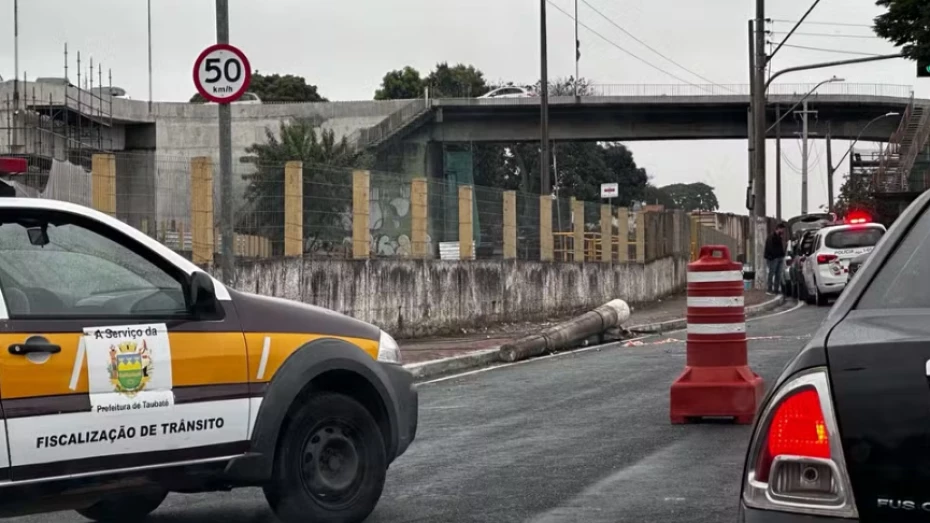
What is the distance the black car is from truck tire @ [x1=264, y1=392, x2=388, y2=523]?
3247 millimetres

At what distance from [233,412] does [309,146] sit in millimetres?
52255

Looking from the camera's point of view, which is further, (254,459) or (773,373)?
(773,373)

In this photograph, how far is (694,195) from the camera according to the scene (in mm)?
175250

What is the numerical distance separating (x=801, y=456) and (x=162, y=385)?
3.31 m

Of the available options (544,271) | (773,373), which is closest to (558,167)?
(544,271)

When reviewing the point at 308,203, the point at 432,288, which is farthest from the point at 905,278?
the point at 432,288

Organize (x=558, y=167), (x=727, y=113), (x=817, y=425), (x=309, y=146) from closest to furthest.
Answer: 1. (x=817, y=425)
2. (x=309, y=146)
3. (x=727, y=113)
4. (x=558, y=167)

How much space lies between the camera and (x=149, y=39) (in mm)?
63500

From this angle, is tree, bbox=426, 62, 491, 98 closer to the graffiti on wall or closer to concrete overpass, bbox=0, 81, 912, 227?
concrete overpass, bbox=0, 81, 912, 227

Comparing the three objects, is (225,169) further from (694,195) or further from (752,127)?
(694,195)

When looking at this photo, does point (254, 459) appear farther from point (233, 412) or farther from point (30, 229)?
point (30, 229)

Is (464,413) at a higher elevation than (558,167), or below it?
below

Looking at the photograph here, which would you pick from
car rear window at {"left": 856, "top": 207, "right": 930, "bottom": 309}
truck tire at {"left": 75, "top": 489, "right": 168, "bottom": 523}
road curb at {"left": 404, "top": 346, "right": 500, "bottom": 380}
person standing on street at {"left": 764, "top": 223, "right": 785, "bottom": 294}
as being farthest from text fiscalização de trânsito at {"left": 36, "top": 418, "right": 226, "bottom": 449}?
person standing on street at {"left": 764, "top": 223, "right": 785, "bottom": 294}

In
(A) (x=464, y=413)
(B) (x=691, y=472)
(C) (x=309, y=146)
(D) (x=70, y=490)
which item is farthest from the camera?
(C) (x=309, y=146)
